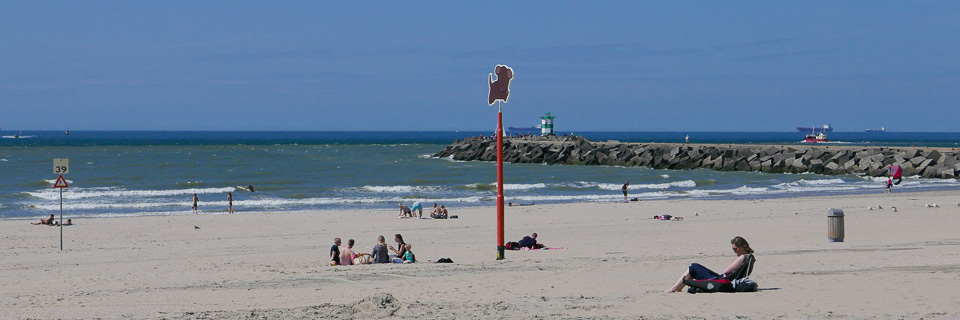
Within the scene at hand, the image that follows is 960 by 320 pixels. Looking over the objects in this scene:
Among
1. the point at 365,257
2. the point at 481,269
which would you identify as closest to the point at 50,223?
the point at 365,257

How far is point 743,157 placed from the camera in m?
54.1

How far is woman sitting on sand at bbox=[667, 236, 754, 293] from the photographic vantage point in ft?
32.2

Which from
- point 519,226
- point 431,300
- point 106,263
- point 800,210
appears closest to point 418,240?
point 519,226

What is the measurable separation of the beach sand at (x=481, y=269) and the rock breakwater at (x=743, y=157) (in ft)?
82.6

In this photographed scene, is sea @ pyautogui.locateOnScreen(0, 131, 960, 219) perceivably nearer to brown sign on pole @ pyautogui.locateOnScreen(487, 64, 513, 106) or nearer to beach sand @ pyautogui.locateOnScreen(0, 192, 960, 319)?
beach sand @ pyautogui.locateOnScreen(0, 192, 960, 319)

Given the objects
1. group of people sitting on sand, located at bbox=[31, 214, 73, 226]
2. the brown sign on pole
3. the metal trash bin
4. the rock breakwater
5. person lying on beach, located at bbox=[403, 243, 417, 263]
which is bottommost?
group of people sitting on sand, located at bbox=[31, 214, 73, 226]

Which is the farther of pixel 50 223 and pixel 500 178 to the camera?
pixel 50 223

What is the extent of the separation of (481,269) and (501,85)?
260cm

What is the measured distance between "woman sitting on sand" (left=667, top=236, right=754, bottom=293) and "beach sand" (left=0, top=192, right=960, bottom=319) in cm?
28

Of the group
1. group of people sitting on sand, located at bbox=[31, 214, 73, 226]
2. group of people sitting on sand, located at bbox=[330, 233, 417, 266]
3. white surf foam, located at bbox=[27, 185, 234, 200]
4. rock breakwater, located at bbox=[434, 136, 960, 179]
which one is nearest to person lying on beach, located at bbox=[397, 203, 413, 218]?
group of people sitting on sand, located at bbox=[31, 214, 73, 226]

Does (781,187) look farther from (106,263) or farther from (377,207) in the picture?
(106,263)

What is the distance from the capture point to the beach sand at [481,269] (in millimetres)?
9078

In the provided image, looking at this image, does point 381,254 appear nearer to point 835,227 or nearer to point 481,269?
point 481,269

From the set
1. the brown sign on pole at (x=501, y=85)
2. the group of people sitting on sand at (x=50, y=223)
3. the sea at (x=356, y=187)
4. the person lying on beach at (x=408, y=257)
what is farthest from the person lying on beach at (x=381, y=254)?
the sea at (x=356, y=187)
